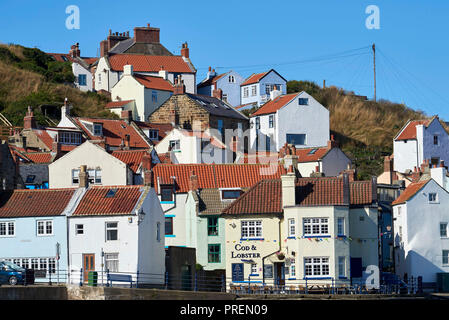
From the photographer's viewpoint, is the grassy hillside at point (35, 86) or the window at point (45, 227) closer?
the window at point (45, 227)

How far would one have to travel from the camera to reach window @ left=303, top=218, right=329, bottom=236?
60.6m

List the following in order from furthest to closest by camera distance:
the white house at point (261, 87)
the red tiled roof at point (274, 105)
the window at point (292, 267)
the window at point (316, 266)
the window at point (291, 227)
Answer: the white house at point (261, 87)
the red tiled roof at point (274, 105)
the window at point (291, 227)
the window at point (292, 267)
the window at point (316, 266)

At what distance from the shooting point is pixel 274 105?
99062 mm

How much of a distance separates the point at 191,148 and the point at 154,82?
2360 cm

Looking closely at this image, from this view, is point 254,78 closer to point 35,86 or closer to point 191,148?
point 35,86

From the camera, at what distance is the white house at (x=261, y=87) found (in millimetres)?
110550

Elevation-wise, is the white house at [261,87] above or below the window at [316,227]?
above

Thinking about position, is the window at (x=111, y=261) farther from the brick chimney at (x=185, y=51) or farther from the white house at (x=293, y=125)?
the brick chimney at (x=185, y=51)

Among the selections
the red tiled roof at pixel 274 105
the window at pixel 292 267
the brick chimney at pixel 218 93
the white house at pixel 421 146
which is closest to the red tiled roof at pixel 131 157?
the window at pixel 292 267

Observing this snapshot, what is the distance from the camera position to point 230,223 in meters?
62.9

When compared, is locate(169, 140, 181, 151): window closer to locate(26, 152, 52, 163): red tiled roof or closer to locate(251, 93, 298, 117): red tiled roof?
locate(26, 152, 52, 163): red tiled roof

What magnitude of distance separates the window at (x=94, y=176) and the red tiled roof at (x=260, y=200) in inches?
470

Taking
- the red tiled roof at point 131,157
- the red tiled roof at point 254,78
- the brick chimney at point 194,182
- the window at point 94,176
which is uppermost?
the red tiled roof at point 254,78
